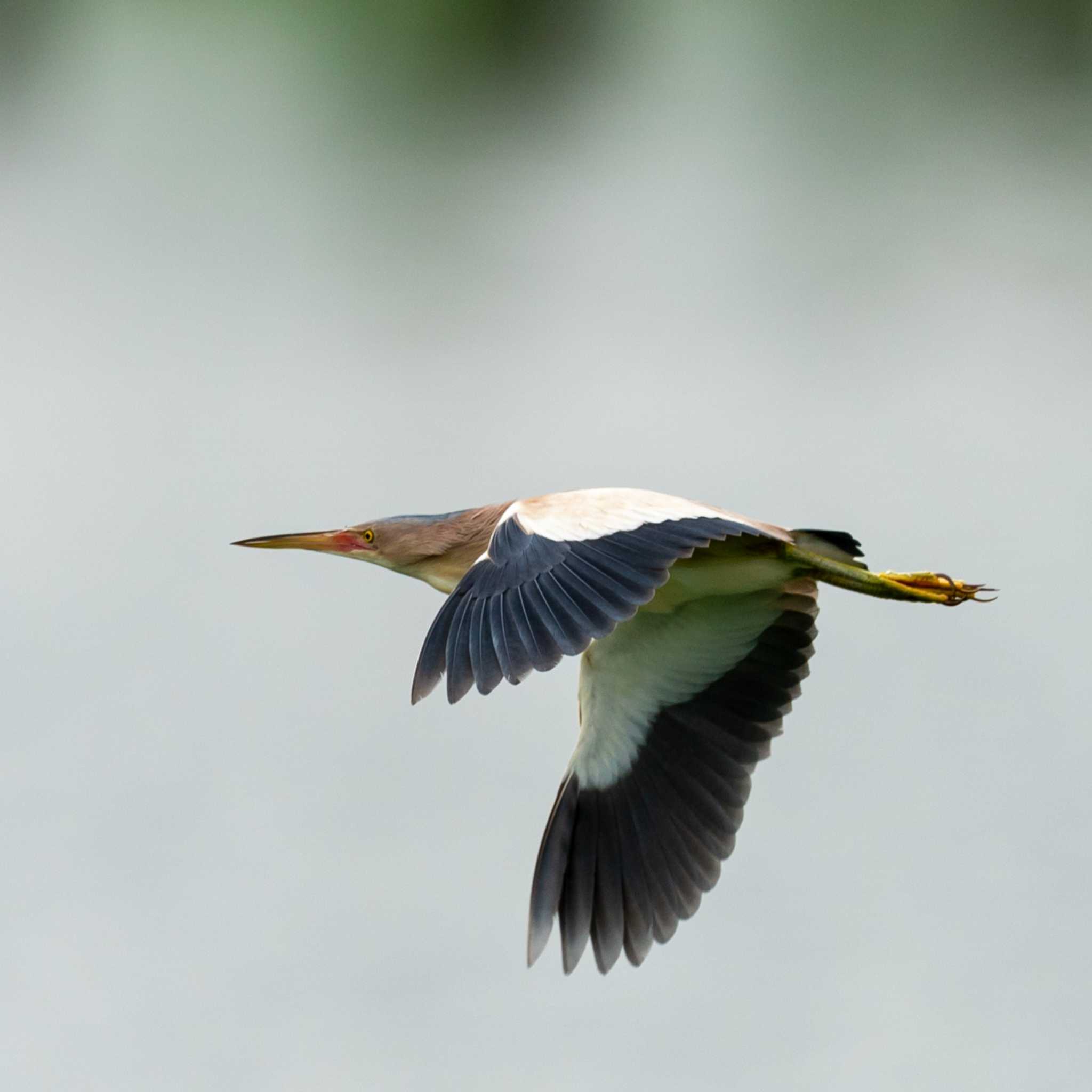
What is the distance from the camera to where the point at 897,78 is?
17250mm

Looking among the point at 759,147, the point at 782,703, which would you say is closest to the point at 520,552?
the point at 782,703

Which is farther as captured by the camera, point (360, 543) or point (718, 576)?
point (360, 543)

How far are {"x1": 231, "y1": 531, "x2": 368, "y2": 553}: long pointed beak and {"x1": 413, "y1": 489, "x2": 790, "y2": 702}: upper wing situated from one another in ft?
2.61

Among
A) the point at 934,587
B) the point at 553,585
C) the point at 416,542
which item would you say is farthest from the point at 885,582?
the point at 416,542

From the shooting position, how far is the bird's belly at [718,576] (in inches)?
135

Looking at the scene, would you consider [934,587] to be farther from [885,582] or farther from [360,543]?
[360,543]

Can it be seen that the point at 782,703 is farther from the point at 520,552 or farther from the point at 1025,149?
the point at 1025,149

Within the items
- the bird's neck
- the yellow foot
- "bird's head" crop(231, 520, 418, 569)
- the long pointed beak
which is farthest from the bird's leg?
the long pointed beak

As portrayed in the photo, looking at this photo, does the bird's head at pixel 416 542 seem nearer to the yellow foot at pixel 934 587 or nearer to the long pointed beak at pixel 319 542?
the long pointed beak at pixel 319 542

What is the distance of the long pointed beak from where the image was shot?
393cm

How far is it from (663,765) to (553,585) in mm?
976

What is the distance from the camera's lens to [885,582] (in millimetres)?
3430

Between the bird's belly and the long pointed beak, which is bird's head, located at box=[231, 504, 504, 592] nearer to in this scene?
the long pointed beak

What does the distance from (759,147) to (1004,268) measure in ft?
11.8
